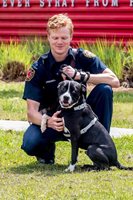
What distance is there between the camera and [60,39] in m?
6.59

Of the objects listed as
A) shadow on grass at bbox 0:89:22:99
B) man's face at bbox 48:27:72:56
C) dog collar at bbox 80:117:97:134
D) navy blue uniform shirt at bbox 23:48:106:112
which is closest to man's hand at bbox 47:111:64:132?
dog collar at bbox 80:117:97:134

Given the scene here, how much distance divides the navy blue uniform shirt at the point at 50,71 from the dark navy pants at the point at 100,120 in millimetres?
199

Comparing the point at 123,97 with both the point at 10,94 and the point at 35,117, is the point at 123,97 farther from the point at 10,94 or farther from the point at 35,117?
the point at 35,117

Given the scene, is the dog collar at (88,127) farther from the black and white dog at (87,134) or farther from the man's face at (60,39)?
the man's face at (60,39)

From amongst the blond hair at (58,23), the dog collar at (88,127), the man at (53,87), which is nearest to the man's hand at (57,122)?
the man at (53,87)

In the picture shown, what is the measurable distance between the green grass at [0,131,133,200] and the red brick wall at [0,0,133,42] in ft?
27.1

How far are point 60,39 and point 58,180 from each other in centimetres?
125

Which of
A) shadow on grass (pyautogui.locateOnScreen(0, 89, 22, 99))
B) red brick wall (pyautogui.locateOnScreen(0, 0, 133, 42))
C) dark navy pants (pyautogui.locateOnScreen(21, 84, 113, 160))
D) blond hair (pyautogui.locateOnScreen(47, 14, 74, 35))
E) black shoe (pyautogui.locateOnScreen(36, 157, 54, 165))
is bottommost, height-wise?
shadow on grass (pyautogui.locateOnScreen(0, 89, 22, 99))

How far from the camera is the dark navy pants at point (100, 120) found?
682 cm

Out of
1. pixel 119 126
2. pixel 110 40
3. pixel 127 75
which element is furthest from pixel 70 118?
pixel 110 40

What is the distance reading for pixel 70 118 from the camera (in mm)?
6488

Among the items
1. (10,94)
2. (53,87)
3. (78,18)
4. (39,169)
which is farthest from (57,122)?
(78,18)

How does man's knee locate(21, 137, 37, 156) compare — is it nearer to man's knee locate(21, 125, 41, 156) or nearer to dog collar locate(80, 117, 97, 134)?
man's knee locate(21, 125, 41, 156)

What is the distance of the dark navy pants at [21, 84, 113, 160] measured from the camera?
6.82 m
